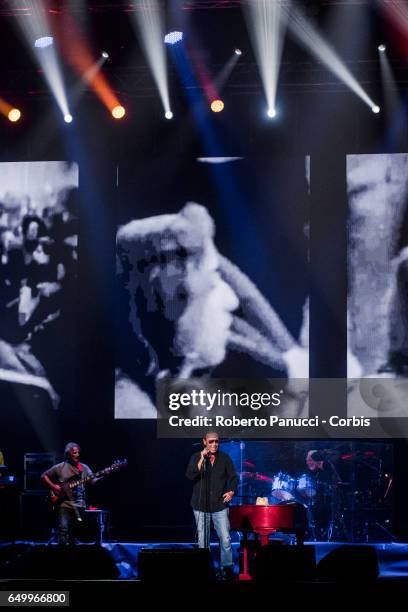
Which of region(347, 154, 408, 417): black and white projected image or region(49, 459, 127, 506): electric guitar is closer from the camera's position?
A: region(49, 459, 127, 506): electric guitar

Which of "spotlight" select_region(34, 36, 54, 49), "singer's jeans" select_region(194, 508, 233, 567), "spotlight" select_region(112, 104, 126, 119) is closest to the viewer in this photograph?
"singer's jeans" select_region(194, 508, 233, 567)

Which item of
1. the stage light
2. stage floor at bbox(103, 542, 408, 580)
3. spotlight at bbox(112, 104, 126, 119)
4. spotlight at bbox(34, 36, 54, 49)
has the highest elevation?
the stage light

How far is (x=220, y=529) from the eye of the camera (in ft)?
32.4

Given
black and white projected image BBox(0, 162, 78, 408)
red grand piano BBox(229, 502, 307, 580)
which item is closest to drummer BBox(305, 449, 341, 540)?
red grand piano BBox(229, 502, 307, 580)

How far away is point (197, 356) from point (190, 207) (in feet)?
6.86

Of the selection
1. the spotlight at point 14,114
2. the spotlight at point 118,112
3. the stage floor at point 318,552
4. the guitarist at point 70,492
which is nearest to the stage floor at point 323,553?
the stage floor at point 318,552

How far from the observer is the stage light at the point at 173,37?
36.3 feet

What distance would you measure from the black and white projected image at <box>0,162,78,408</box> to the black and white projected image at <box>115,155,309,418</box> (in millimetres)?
793

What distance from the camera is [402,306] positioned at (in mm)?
12227

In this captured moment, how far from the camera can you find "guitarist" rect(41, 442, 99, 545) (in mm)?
10750

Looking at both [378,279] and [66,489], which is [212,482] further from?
[378,279]

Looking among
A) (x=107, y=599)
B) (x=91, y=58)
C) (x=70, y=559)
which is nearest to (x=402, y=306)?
(x=91, y=58)

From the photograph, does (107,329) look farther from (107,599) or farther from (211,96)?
(107,599)

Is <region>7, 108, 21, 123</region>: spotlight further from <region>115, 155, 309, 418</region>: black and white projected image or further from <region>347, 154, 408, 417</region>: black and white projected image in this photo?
<region>347, 154, 408, 417</region>: black and white projected image
